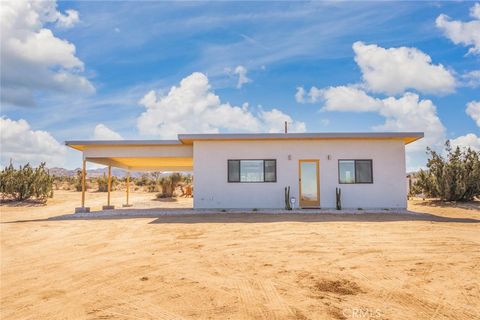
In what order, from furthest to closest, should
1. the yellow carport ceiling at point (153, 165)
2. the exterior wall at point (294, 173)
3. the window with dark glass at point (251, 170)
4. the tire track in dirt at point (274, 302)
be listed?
the yellow carport ceiling at point (153, 165) → the window with dark glass at point (251, 170) → the exterior wall at point (294, 173) → the tire track in dirt at point (274, 302)

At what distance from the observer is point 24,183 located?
19797 mm

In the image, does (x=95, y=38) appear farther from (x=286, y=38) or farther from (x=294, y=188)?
(x=294, y=188)

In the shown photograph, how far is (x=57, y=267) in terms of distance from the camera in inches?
234

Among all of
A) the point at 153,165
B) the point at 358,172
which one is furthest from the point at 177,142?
the point at 358,172

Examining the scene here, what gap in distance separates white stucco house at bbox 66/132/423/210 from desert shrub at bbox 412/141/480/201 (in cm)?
344

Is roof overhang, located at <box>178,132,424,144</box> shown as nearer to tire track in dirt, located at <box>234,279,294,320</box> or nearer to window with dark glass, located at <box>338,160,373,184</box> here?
window with dark glass, located at <box>338,160,373,184</box>

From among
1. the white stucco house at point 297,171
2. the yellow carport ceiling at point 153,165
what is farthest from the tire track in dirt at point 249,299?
the yellow carport ceiling at point 153,165

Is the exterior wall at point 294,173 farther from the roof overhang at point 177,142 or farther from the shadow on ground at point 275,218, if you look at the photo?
the shadow on ground at point 275,218

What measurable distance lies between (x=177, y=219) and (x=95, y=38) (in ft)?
24.0

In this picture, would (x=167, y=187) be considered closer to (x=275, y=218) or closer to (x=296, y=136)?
(x=296, y=136)

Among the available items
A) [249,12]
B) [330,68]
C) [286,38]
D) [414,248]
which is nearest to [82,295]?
[414,248]

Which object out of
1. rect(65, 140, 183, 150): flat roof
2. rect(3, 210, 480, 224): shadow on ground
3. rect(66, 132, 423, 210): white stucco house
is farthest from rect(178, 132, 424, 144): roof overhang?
rect(3, 210, 480, 224): shadow on ground

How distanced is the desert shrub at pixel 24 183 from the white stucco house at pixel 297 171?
787 cm

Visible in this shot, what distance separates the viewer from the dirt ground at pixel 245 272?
389 centimetres
